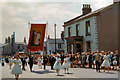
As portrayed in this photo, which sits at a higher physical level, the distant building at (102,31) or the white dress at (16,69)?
the distant building at (102,31)

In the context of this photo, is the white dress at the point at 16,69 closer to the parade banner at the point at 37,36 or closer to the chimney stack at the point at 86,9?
the parade banner at the point at 37,36

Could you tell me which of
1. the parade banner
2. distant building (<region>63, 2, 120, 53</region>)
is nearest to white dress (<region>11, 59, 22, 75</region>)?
the parade banner

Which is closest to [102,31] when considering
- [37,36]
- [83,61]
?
[83,61]

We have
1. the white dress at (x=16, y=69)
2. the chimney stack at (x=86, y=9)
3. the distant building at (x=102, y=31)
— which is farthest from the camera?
the chimney stack at (x=86, y=9)

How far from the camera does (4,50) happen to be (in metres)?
107

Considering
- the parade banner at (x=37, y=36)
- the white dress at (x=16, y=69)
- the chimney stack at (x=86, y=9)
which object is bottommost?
the white dress at (x=16, y=69)

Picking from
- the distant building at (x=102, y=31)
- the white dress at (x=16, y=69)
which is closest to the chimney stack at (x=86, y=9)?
the distant building at (x=102, y=31)

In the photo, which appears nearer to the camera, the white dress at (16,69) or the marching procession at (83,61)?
the white dress at (16,69)

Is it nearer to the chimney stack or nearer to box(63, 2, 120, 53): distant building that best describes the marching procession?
box(63, 2, 120, 53): distant building

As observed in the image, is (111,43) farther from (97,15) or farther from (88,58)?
(88,58)

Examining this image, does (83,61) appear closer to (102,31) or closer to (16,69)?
(102,31)

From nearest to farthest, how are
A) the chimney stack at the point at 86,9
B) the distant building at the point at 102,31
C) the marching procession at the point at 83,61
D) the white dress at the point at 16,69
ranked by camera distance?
the white dress at the point at 16,69 → the marching procession at the point at 83,61 → the distant building at the point at 102,31 → the chimney stack at the point at 86,9

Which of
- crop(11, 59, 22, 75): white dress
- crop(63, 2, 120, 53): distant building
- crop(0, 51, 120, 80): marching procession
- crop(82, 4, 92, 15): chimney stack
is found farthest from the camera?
crop(82, 4, 92, 15): chimney stack

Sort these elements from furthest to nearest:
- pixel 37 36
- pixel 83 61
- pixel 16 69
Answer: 1. pixel 37 36
2. pixel 83 61
3. pixel 16 69
